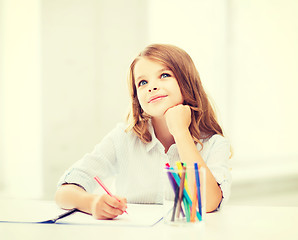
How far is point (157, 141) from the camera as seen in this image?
4.34 feet

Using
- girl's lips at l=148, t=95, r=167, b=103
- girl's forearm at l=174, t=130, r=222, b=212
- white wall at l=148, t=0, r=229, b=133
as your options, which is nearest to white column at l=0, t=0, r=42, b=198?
white wall at l=148, t=0, r=229, b=133

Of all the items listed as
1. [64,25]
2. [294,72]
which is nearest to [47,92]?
[64,25]

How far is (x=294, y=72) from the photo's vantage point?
306 cm

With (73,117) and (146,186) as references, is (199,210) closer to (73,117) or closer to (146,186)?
(146,186)

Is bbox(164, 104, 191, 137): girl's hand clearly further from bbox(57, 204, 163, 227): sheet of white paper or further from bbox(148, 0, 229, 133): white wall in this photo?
bbox(148, 0, 229, 133): white wall

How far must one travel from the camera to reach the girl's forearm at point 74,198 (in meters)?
1.00

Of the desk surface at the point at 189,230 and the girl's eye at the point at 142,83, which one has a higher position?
the girl's eye at the point at 142,83

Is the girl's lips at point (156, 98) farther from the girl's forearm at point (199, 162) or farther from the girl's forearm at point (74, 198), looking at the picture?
the girl's forearm at point (74, 198)

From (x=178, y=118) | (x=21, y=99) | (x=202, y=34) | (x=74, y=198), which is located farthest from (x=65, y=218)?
(x=202, y=34)

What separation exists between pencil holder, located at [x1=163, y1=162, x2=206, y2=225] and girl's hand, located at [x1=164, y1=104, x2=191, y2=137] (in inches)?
12.4

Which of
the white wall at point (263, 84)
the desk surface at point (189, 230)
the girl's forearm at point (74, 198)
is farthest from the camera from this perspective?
the white wall at point (263, 84)

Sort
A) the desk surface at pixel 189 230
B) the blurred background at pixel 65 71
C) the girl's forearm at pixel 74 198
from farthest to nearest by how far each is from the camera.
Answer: the blurred background at pixel 65 71
the girl's forearm at pixel 74 198
the desk surface at pixel 189 230

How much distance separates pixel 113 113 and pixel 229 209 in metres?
1.28

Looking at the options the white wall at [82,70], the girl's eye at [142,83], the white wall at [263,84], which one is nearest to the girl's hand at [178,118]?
the girl's eye at [142,83]
